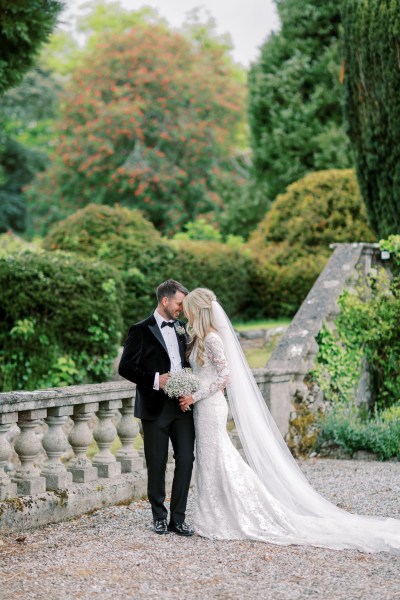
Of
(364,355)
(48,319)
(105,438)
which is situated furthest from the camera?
(48,319)

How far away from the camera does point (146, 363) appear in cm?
591

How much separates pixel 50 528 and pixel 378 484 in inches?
111

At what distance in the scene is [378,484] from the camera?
24.3ft

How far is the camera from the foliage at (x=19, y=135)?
27594 mm

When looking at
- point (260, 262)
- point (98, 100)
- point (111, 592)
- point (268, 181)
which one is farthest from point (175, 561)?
point (98, 100)

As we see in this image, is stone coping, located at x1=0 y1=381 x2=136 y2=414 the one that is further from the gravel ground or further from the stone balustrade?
the gravel ground

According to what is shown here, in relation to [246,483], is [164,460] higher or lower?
higher

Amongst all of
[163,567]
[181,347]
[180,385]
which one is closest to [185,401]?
[180,385]

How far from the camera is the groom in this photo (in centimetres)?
585

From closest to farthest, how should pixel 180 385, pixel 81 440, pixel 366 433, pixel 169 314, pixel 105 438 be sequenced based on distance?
pixel 180 385
pixel 169 314
pixel 81 440
pixel 105 438
pixel 366 433

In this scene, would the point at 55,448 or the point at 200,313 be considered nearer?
the point at 200,313

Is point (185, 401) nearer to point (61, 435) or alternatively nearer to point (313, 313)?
point (61, 435)

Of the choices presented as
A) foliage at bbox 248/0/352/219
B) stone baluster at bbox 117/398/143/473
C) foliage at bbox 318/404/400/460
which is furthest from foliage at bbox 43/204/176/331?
foliage at bbox 248/0/352/219

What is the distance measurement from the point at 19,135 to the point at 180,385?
30.3 m
